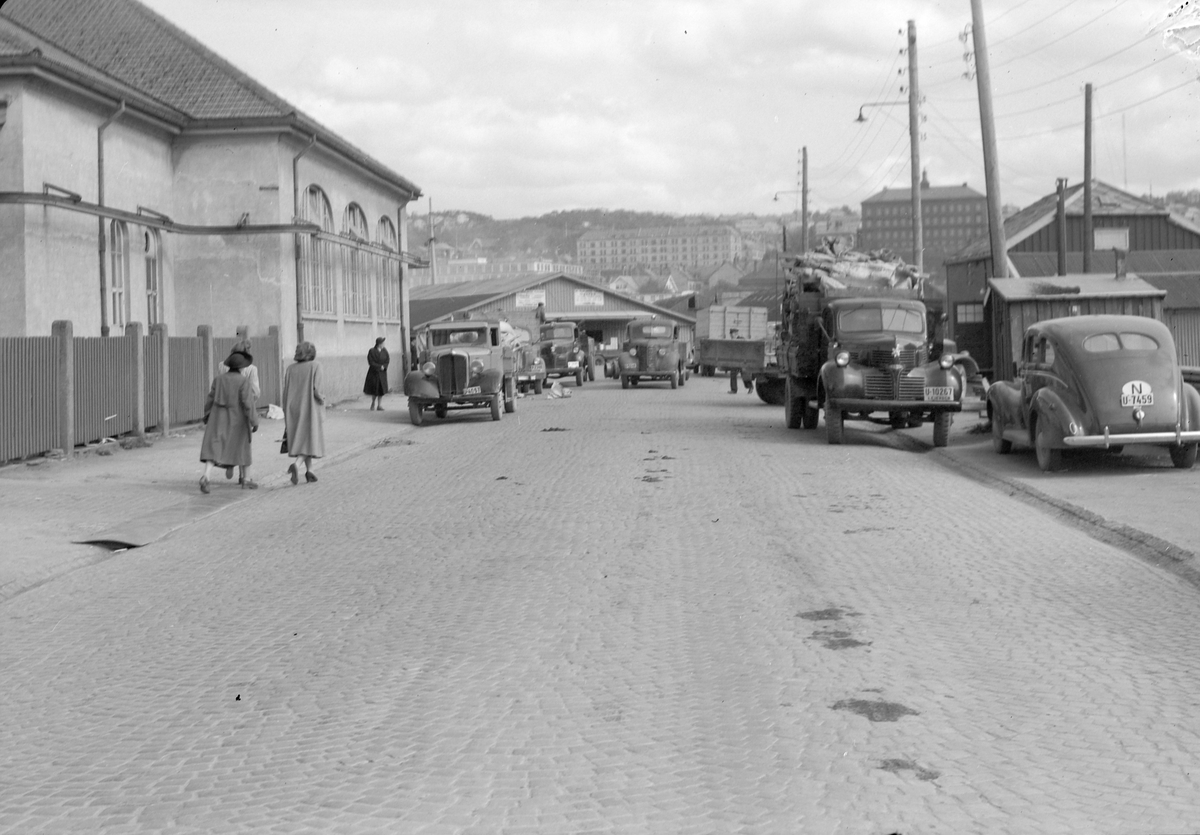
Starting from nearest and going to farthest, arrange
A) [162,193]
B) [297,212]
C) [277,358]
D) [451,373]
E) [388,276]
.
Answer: [451,373] < [277,358] < [162,193] < [297,212] < [388,276]

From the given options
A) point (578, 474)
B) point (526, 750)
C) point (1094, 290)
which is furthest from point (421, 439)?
point (526, 750)

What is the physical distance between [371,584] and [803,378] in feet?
50.1

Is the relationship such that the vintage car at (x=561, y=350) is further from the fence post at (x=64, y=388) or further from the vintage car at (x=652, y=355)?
the fence post at (x=64, y=388)

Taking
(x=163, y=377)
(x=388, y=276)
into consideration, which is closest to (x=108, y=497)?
(x=163, y=377)

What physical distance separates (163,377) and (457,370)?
682 cm

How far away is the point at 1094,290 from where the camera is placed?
23141mm

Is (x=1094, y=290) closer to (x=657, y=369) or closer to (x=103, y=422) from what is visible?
(x=103, y=422)

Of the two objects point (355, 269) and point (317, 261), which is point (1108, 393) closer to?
point (317, 261)

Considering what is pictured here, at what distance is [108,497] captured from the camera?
15.1 meters

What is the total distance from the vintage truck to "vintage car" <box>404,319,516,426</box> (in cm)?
634

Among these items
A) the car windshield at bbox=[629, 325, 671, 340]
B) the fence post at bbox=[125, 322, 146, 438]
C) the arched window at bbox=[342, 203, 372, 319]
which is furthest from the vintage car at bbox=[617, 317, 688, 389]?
the fence post at bbox=[125, 322, 146, 438]

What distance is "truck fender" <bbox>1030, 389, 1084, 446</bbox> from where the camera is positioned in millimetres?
15813

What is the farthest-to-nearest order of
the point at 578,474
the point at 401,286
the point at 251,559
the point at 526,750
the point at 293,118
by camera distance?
the point at 401,286
the point at 293,118
the point at 578,474
the point at 251,559
the point at 526,750

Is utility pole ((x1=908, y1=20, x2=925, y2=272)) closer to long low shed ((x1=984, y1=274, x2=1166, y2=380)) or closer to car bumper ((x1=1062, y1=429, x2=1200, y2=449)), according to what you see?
long low shed ((x1=984, y1=274, x2=1166, y2=380))
